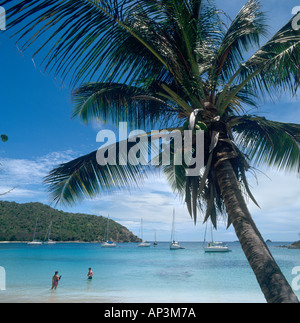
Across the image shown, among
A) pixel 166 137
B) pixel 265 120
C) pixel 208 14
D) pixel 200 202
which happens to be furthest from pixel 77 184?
pixel 208 14

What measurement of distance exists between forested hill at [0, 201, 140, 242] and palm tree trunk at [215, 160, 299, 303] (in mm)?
64907

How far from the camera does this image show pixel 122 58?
16.5 feet

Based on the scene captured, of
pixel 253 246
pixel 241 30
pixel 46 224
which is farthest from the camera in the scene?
pixel 46 224

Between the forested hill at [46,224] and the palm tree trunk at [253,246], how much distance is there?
64.9 meters

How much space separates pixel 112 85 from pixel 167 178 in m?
2.89

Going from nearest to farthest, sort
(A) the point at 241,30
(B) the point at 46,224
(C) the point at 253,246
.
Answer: (C) the point at 253,246 < (A) the point at 241,30 < (B) the point at 46,224

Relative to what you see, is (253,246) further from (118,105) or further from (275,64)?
(118,105)

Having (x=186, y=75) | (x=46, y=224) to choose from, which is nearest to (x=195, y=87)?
(x=186, y=75)

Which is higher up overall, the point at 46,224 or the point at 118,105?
the point at 118,105

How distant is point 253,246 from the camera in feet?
11.0

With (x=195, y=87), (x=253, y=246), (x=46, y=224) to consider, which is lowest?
(x=46, y=224)

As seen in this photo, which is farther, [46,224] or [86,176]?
[46,224]

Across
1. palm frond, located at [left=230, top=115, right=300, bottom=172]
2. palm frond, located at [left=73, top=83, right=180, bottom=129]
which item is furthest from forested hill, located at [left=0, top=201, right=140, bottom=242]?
palm frond, located at [left=230, top=115, right=300, bottom=172]

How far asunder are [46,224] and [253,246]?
292 feet
